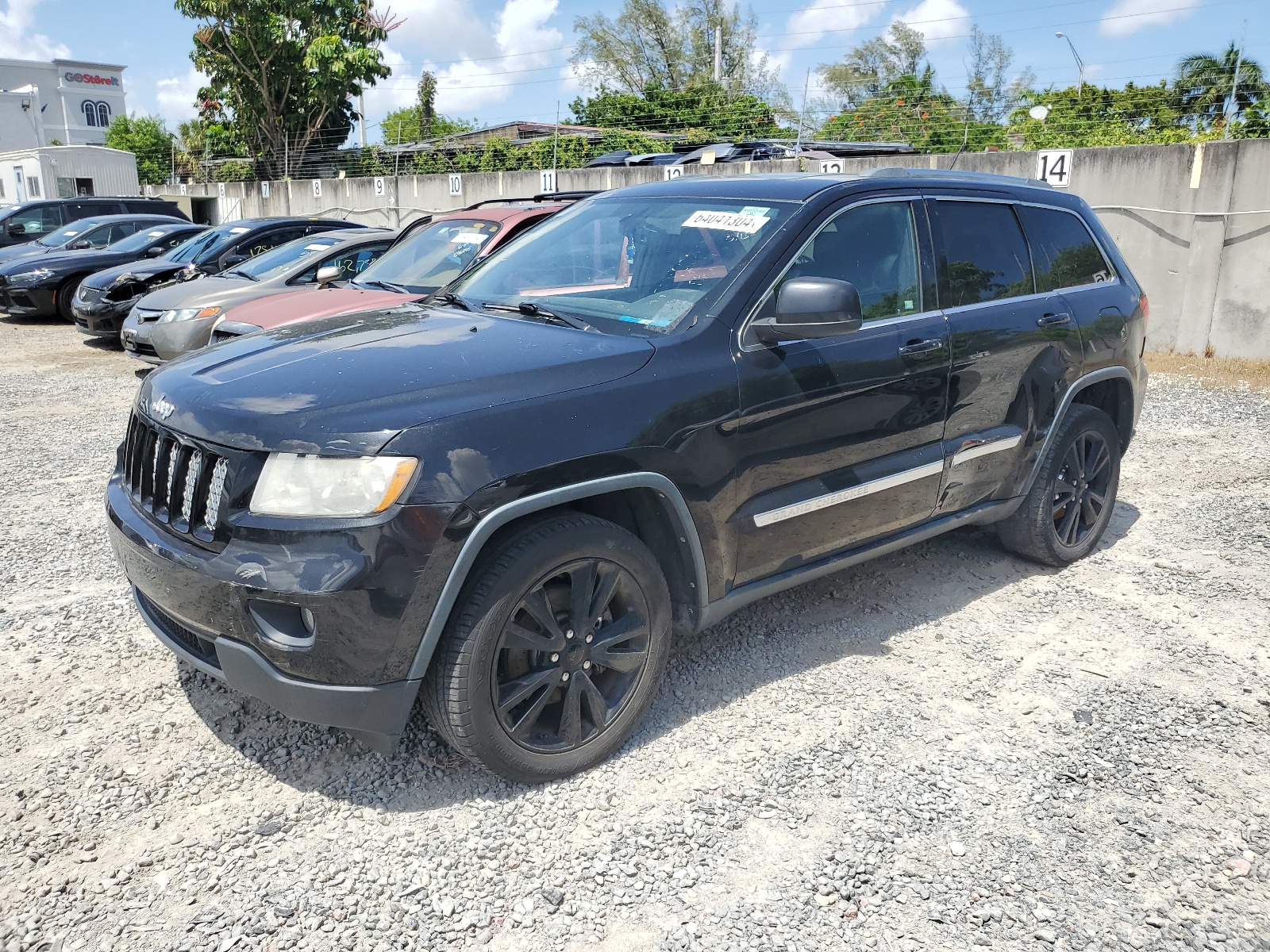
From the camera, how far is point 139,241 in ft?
Result: 45.8

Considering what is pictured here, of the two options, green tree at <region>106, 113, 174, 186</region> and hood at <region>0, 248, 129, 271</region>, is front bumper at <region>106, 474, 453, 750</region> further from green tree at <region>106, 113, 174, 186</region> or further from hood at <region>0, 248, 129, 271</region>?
green tree at <region>106, 113, 174, 186</region>

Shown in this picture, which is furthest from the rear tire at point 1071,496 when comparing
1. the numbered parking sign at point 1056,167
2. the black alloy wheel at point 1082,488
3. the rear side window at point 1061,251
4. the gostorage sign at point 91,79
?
the gostorage sign at point 91,79

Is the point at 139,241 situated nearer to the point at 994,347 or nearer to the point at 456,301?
the point at 456,301

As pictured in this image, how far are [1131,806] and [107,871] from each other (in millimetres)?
2982

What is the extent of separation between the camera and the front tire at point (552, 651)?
2.75 meters

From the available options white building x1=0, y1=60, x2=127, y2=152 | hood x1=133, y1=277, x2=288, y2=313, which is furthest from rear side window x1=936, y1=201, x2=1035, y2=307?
white building x1=0, y1=60, x2=127, y2=152

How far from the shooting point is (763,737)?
3.36 metres

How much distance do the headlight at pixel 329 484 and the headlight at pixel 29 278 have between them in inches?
514

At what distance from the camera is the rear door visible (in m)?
4.04

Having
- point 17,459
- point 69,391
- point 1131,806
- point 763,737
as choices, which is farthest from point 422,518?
point 69,391

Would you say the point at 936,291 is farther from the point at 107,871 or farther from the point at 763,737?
A: the point at 107,871

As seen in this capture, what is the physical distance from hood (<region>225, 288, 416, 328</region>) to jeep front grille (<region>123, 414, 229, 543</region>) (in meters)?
3.74

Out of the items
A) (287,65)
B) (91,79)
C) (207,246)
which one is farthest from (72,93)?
(207,246)

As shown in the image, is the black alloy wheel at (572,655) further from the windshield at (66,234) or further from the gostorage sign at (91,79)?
the gostorage sign at (91,79)
